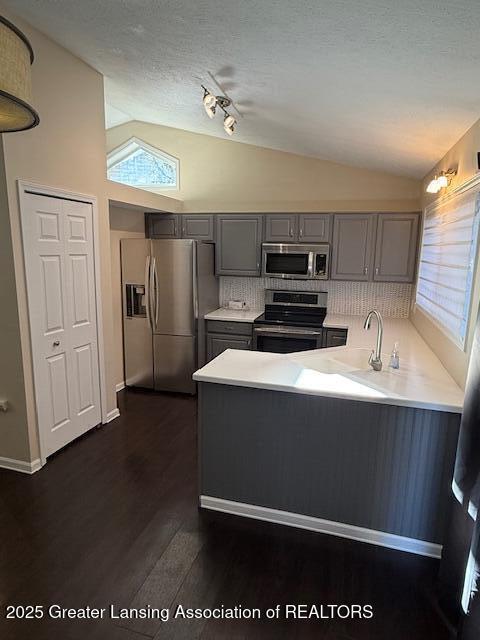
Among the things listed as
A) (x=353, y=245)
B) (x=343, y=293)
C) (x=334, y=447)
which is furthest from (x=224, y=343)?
(x=334, y=447)

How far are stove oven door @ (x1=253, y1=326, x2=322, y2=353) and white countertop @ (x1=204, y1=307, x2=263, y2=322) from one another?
0.20 m

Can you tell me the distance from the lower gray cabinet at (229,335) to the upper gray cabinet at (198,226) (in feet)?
3.50

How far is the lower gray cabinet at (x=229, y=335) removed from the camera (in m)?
4.41

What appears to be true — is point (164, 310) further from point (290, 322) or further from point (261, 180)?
point (261, 180)

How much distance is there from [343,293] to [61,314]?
314cm

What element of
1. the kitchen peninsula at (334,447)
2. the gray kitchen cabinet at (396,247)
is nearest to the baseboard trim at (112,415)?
the kitchen peninsula at (334,447)

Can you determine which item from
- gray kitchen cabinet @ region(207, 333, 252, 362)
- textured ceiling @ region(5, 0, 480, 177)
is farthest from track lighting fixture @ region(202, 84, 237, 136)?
gray kitchen cabinet @ region(207, 333, 252, 362)

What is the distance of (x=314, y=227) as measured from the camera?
436 centimetres

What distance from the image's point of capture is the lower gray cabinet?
441cm

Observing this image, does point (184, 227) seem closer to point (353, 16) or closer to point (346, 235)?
point (346, 235)

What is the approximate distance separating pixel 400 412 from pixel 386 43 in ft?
5.58

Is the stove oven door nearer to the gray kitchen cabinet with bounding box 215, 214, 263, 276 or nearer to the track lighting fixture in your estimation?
the gray kitchen cabinet with bounding box 215, 214, 263, 276

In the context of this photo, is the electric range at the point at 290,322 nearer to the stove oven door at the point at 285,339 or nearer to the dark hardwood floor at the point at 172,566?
the stove oven door at the point at 285,339

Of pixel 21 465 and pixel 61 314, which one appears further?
pixel 61 314
